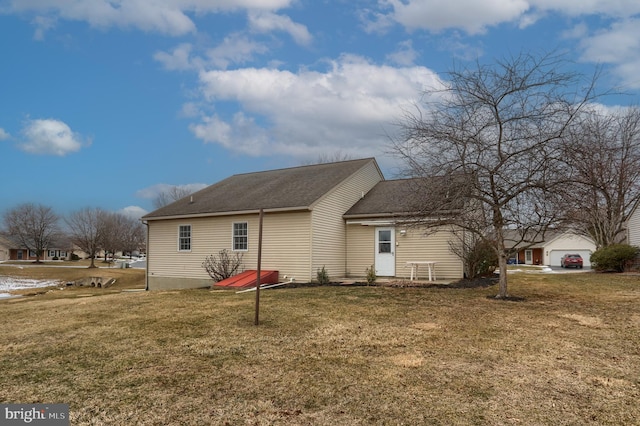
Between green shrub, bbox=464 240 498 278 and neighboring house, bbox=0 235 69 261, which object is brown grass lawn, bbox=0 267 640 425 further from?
neighboring house, bbox=0 235 69 261

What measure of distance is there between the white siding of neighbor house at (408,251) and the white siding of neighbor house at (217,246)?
8.71 feet

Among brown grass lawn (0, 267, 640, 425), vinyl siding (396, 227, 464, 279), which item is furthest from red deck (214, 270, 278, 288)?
vinyl siding (396, 227, 464, 279)

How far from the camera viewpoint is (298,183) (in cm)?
1753

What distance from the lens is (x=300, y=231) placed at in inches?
579

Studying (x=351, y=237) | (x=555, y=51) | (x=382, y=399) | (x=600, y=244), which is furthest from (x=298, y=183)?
(x=600, y=244)

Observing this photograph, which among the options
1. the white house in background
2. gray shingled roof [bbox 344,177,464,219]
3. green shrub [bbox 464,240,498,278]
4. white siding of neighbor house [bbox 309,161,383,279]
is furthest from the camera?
the white house in background

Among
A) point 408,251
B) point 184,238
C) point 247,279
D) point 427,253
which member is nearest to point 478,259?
point 427,253

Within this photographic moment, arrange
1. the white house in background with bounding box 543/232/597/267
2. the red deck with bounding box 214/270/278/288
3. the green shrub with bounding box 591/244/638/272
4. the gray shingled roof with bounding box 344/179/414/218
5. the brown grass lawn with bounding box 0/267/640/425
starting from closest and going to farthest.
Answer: the brown grass lawn with bounding box 0/267/640/425 → the red deck with bounding box 214/270/278/288 → the gray shingled roof with bounding box 344/179/414/218 → the green shrub with bounding box 591/244/638/272 → the white house in background with bounding box 543/232/597/267

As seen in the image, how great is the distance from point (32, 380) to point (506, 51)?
10653 mm

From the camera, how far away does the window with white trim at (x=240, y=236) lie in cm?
1595

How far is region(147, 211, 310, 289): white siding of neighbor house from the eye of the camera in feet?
48.5

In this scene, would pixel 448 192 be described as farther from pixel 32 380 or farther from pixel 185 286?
pixel 185 286

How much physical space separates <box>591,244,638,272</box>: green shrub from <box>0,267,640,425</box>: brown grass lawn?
12.7 metres

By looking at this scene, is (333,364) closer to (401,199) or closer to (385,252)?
(401,199)
